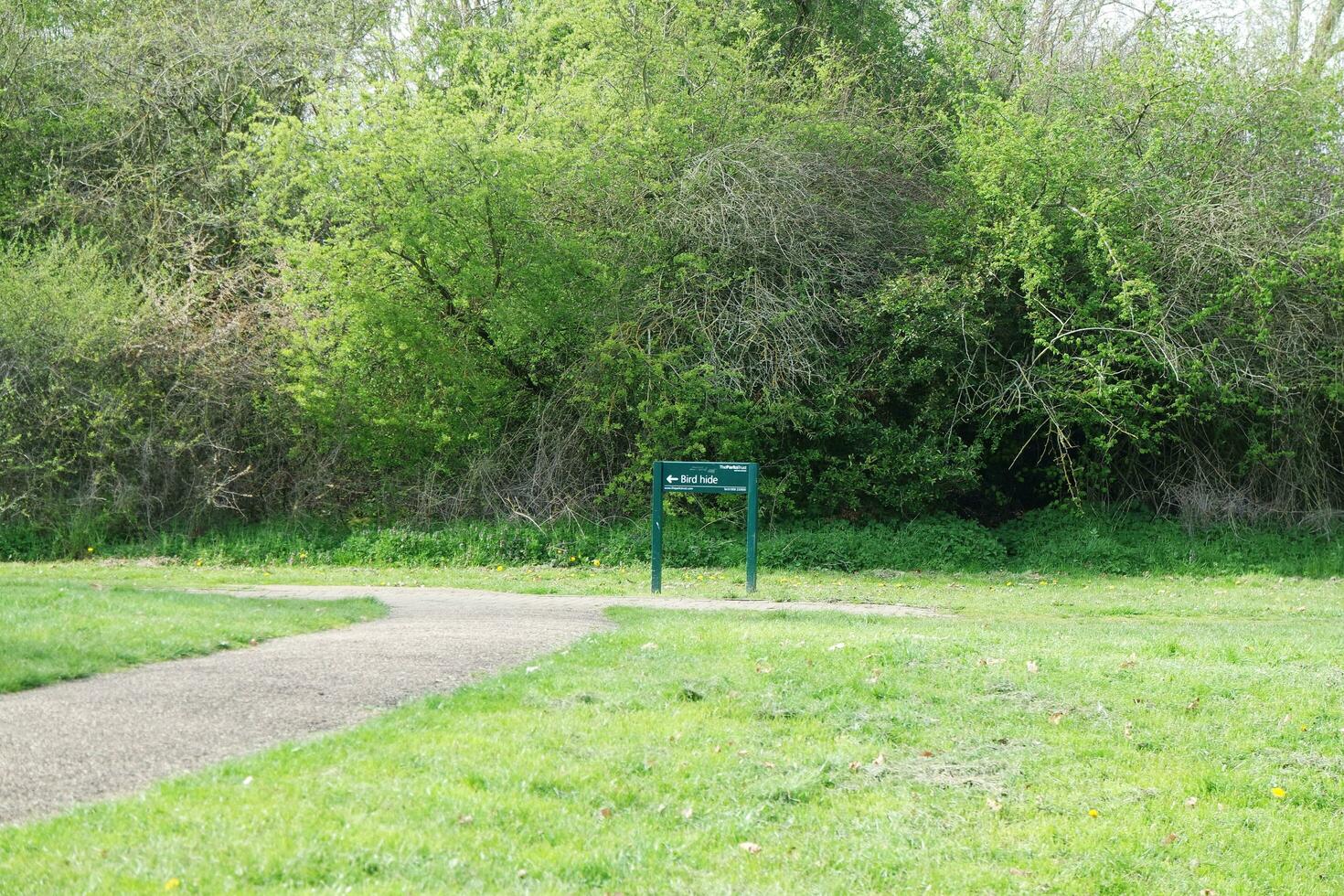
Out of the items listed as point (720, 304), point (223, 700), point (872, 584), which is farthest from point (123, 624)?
point (720, 304)

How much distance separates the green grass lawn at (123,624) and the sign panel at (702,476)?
13.6 ft

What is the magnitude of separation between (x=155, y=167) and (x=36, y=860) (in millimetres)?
21383

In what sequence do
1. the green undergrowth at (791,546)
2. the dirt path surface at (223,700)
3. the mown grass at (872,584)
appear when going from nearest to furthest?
1. the dirt path surface at (223,700)
2. the mown grass at (872,584)
3. the green undergrowth at (791,546)

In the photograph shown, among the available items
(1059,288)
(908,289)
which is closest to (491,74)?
(908,289)

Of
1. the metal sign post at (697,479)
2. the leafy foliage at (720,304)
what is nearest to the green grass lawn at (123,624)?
the metal sign post at (697,479)

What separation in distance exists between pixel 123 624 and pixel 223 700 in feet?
10.1

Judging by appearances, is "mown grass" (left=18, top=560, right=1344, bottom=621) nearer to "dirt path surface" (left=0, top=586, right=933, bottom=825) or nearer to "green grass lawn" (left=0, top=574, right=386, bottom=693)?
"green grass lawn" (left=0, top=574, right=386, bottom=693)

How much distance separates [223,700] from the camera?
7254mm

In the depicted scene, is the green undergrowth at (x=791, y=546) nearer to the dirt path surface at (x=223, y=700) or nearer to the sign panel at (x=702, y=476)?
the sign panel at (x=702, y=476)

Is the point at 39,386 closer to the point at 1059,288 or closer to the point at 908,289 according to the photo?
the point at 908,289

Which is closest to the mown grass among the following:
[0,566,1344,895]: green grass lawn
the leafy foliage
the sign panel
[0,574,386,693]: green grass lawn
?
the sign panel

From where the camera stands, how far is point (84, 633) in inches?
362

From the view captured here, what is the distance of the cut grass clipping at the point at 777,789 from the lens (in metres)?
4.91

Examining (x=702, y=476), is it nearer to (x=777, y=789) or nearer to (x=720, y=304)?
(x=720, y=304)
